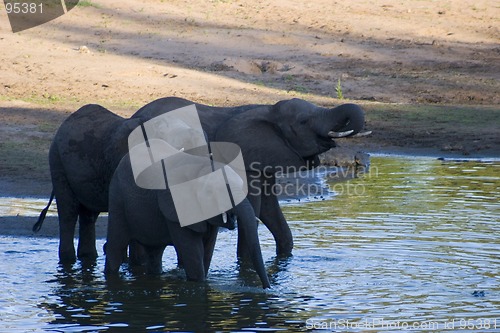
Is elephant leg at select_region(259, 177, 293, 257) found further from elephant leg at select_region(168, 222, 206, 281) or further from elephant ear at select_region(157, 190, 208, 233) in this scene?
elephant ear at select_region(157, 190, 208, 233)

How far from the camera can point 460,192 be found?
12.4 m

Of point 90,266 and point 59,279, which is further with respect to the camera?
point 90,266

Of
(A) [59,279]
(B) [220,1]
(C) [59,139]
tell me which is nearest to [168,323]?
(A) [59,279]

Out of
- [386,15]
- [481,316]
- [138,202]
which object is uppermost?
[386,15]

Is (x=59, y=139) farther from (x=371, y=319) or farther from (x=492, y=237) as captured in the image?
(x=492, y=237)

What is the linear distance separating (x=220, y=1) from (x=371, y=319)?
56.5 ft

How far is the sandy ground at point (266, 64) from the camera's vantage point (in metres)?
16.0

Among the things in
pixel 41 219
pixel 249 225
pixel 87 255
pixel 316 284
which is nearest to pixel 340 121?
pixel 316 284

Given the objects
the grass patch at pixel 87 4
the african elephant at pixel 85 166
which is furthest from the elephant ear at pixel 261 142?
the grass patch at pixel 87 4

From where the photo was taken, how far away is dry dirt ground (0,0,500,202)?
16031 mm

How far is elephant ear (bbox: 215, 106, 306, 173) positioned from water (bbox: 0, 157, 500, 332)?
84cm

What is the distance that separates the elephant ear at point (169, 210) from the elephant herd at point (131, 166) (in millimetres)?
112

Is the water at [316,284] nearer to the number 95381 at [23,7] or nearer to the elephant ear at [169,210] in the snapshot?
the elephant ear at [169,210]

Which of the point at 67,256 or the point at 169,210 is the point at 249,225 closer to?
the point at 169,210
